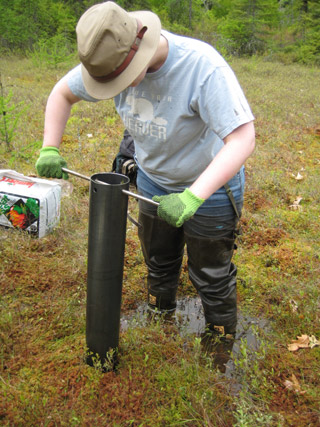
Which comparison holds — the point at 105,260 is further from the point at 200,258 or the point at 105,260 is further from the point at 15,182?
the point at 15,182

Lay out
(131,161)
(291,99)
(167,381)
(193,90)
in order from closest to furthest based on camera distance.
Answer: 1. (193,90)
2. (167,381)
3. (131,161)
4. (291,99)

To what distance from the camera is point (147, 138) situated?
1.97 m

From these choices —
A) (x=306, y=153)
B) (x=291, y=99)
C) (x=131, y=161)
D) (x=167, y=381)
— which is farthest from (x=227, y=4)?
(x=167, y=381)

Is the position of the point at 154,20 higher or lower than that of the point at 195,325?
higher

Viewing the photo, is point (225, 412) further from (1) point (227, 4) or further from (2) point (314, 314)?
(1) point (227, 4)

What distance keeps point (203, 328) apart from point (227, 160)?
5.56 feet

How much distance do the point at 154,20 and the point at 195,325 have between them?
217cm

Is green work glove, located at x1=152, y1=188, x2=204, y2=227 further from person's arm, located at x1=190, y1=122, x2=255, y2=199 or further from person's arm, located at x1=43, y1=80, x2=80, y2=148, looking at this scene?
person's arm, located at x1=43, y1=80, x2=80, y2=148

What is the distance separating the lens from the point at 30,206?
345 centimetres

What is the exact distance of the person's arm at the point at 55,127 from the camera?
2176mm

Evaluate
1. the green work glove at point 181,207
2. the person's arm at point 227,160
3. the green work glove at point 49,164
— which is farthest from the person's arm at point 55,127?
the person's arm at point 227,160

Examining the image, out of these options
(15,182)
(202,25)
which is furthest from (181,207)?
(202,25)

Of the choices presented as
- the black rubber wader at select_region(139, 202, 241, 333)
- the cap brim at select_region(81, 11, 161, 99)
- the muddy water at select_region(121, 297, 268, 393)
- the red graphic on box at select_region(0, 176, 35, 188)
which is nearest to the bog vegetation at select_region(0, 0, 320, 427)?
the muddy water at select_region(121, 297, 268, 393)

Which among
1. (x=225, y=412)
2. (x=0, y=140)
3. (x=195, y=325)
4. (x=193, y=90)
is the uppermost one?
(x=193, y=90)
